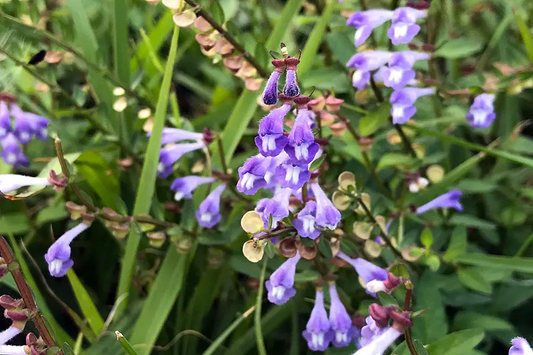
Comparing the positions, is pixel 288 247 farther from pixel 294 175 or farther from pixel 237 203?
pixel 237 203

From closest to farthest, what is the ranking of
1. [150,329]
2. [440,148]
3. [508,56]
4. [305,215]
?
[305,215] → [150,329] → [440,148] → [508,56]

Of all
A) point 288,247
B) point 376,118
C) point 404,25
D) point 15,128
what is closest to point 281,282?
point 288,247

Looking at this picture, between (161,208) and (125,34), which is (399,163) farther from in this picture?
(125,34)

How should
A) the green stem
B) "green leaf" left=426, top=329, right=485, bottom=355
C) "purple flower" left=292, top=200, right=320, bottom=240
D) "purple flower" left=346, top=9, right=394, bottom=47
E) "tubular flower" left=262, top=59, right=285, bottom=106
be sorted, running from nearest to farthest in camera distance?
"tubular flower" left=262, top=59, right=285, bottom=106, "purple flower" left=292, top=200, right=320, bottom=240, "green leaf" left=426, top=329, right=485, bottom=355, the green stem, "purple flower" left=346, top=9, right=394, bottom=47

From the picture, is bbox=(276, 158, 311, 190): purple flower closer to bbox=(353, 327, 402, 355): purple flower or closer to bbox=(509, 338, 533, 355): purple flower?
bbox=(353, 327, 402, 355): purple flower

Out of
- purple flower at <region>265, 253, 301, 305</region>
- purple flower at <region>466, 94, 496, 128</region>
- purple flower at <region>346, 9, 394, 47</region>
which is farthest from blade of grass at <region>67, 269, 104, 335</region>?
purple flower at <region>466, 94, 496, 128</region>

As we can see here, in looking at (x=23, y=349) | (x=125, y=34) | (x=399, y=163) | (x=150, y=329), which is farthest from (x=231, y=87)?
(x=23, y=349)

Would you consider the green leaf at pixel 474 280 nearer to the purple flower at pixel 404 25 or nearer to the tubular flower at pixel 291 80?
the purple flower at pixel 404 25
